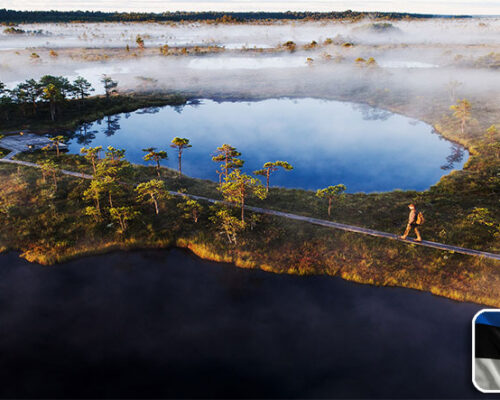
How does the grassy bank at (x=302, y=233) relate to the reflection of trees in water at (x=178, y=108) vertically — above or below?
below

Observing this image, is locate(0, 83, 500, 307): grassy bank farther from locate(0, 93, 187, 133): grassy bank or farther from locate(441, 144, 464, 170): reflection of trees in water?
locate(0, 93, 187, 133): grassy bank

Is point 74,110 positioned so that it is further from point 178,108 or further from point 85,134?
point 178,108

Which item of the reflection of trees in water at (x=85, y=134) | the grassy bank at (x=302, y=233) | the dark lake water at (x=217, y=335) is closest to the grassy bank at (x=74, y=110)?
the reflection of trees in water at (x=85, y=134)

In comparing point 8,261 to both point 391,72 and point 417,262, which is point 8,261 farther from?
point 391,72

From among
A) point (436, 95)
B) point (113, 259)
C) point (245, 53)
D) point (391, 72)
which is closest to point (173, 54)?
point (245, 53)

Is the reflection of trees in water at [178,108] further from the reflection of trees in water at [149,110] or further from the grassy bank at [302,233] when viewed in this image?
the grassy bank at [302,233]

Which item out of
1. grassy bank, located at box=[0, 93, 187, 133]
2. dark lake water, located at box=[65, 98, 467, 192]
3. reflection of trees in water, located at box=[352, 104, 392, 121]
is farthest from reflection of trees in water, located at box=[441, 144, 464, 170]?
grassy bank, located at box=[0, 93, 187, 133]

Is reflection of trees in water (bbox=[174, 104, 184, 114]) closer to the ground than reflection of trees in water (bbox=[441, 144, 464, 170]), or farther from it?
farther from it
